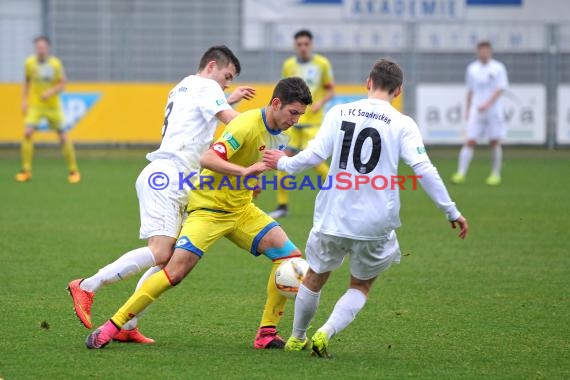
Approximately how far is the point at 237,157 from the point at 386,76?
3.55ft

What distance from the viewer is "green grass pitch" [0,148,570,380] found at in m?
6.14

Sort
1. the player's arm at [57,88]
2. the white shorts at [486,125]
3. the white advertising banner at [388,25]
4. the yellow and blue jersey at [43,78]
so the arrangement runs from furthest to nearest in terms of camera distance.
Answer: the white advertising banner at [388,25]
the white shorts at [486,125]
the yellow and blue jersey at [43,78]
the player's arm at [57,88]

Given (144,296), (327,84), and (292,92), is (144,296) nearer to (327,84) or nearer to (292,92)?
(292,92)

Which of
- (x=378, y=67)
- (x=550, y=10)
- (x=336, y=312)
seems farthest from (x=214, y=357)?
(x=550, y=10)

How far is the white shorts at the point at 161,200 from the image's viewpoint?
6750 mm

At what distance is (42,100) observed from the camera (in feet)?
56.3

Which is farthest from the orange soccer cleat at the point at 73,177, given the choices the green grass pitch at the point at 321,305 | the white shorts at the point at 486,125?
the white shorts at the point at 486,125

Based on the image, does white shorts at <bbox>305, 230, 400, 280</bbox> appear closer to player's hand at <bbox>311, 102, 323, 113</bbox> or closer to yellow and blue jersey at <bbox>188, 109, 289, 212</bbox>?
yellow and blue jersey at <bbox>188, 109, 289, 212</bbox>

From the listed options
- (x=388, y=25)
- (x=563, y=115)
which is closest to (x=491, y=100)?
(x=563, y=115)

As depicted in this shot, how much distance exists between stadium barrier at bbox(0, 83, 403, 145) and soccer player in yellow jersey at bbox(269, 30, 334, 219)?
7935mm

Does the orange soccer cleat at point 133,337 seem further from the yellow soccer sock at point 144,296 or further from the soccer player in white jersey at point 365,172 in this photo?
the soccer player in white jersey at point 365,172

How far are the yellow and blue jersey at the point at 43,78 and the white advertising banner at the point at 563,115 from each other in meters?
11.1

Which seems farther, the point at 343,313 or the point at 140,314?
the point at 140,314

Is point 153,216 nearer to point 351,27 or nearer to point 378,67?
point 378,67
